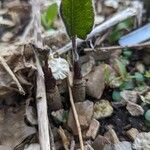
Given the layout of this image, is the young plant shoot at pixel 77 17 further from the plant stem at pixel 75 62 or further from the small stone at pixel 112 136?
the small stone at pixel 112 136

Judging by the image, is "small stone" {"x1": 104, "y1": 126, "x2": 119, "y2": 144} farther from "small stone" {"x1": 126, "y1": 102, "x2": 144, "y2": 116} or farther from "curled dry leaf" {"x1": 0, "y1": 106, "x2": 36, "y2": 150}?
"curled dry leaf" {"x1": 0, "y1": 106, "x2": 36, "y2": 150}

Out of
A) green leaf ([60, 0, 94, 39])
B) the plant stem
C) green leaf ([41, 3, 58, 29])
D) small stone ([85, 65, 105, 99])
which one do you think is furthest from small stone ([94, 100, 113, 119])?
green leaf ([41, 3, 58, 29])

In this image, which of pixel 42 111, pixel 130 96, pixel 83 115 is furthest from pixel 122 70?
pixel 42 111

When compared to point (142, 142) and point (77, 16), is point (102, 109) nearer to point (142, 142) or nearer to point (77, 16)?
point (142, 142)

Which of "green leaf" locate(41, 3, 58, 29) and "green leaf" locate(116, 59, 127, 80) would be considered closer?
"green leaf" locate(116, 59, 127, 80)

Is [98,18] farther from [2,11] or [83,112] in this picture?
[83,112]

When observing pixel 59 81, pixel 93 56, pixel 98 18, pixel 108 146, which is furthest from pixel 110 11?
pixel 108 146

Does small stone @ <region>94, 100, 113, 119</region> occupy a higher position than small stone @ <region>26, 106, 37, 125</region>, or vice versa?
small stone @ <region>26, 106, 37, 125</region>
